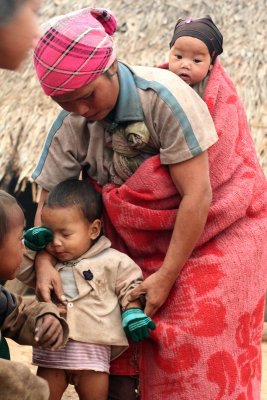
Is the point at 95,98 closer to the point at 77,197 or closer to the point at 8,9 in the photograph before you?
the point at 77,197

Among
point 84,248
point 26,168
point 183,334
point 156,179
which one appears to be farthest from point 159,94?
point 26,168

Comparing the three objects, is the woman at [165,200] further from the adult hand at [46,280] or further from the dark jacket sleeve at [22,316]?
the dark jacket sleeve at [22,316]

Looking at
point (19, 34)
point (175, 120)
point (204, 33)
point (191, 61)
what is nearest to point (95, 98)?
point (175, 120)

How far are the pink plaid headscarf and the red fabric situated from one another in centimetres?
44

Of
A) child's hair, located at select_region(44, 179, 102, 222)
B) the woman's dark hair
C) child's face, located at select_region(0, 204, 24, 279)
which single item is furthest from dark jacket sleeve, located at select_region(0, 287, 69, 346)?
the woman's dark hair

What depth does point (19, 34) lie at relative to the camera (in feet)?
7.33

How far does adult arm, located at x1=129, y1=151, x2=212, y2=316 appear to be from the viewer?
11.0 ft

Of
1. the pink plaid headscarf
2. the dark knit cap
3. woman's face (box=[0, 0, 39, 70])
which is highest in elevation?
woman's face (box=[0, 0, 39, 70])

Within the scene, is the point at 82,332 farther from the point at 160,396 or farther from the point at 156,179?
the point at 156,179

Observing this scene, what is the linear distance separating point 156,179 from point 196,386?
2.68ft

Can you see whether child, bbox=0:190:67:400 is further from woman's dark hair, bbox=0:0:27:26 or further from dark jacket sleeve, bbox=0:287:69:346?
woman's dark hair, bbox=0:0:27:26

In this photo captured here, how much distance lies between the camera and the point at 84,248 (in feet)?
11.7

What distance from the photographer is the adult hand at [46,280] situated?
11.4ft

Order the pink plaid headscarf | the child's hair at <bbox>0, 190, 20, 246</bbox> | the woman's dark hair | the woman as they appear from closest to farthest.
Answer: the woman's dark hair → the child's hair at <bbox>0, 190, 20, 246</bbox> → the pink plaid headscarf → the woman
